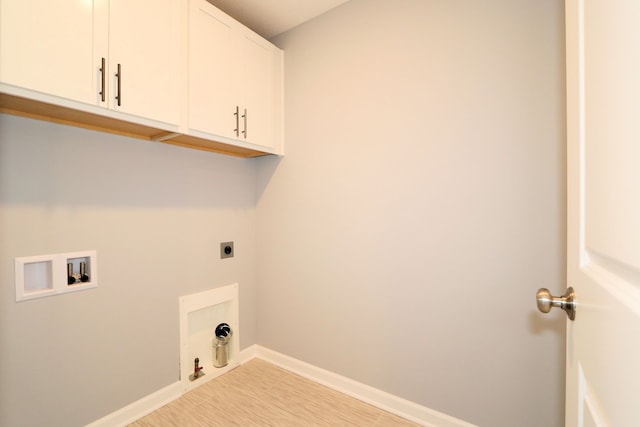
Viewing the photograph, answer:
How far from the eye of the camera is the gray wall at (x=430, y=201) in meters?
1.32

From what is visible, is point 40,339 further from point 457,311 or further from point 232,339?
point 457,311

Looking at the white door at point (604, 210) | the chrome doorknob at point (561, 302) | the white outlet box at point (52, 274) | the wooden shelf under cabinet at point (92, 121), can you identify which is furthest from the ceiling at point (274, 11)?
the chrome doorknob at point (561, 302)

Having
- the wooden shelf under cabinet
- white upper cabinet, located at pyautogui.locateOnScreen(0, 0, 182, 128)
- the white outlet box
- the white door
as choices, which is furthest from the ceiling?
the white outlet box

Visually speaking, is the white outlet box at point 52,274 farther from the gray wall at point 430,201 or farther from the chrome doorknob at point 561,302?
the chrome doorknob at point 561,302

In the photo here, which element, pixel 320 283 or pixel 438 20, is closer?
pixel 438 20

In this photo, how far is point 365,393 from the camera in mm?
1821

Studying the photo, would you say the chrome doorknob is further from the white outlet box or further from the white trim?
the white trim

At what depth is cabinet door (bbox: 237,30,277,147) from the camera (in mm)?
1905

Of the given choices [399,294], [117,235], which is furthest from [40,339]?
[399,294]

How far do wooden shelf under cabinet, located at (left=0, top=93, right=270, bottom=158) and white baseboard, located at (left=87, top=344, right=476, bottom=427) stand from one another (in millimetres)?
1616

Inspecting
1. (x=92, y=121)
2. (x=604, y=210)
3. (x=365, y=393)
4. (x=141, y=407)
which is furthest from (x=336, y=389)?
(x=92, y=121)

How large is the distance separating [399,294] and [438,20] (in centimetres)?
163

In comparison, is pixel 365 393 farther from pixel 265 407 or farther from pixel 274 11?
pixel 274 11

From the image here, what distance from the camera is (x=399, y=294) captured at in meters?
1.71
